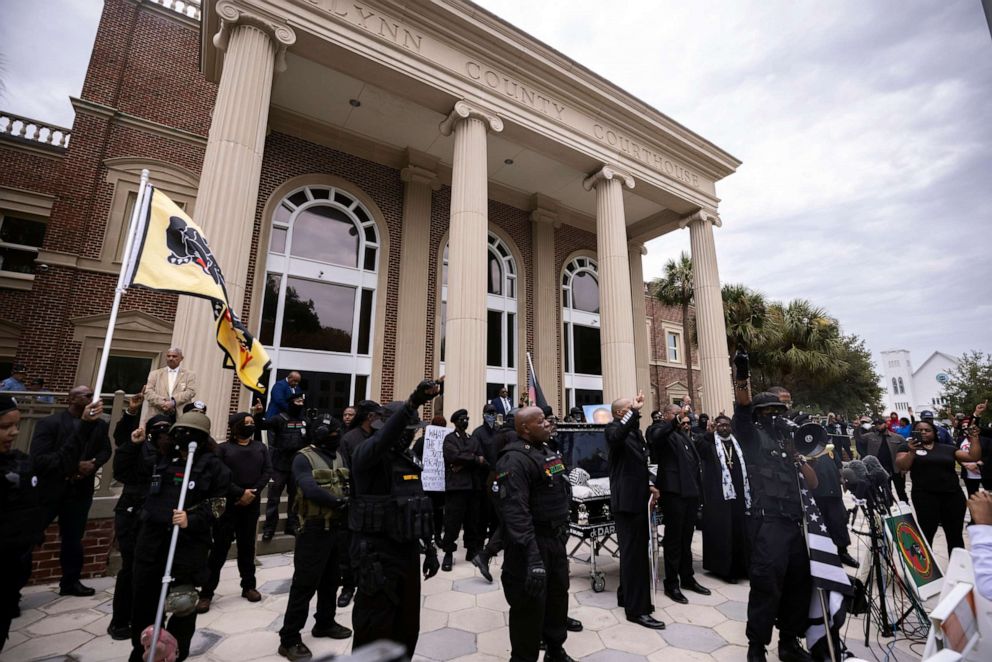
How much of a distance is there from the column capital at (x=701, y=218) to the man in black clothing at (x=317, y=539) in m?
14.2

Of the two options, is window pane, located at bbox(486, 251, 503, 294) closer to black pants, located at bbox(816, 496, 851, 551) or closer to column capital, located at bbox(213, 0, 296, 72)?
column capital, located at bbox(213, 0, 296, 72)

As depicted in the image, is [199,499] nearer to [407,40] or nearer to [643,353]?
[407,40]

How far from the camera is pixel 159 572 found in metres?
3.24

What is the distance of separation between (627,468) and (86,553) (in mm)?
6468

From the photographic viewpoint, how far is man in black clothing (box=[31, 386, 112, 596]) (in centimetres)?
436

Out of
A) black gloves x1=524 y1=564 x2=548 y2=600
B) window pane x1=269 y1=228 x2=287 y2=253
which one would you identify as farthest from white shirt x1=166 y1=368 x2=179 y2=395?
window pane x1=269 y1=228 x2=287 y2=253

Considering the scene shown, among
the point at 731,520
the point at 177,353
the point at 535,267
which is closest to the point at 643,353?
the point at 535,267

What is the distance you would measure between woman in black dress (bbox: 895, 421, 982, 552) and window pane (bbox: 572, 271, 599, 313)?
1132 cm

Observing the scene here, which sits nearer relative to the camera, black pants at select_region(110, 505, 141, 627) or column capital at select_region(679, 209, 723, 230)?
black pants at select_region(110, 505, 141, 627)

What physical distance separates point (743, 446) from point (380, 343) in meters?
9.84

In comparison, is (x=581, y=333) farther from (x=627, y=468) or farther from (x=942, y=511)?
(x=627, y=468)

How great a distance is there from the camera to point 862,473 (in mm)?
3947

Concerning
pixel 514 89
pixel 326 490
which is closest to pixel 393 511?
pixel 326 490

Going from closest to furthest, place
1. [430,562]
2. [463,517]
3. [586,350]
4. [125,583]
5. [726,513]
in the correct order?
[430,562], [125,583], [726,513], [463,517], [586,350]
